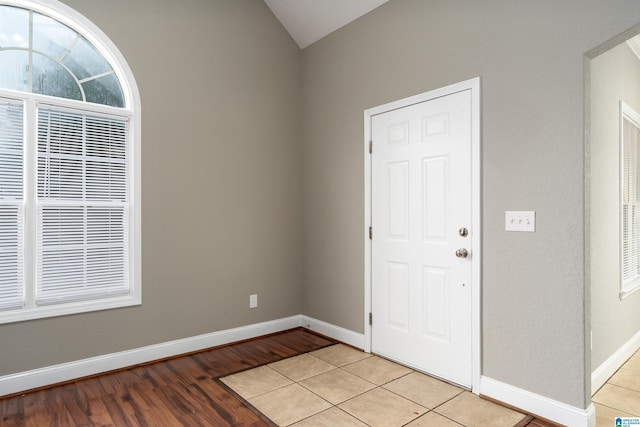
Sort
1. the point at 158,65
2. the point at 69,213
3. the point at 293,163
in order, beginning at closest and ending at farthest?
the point at 69,213
the point at 158,65
the point at 293,163

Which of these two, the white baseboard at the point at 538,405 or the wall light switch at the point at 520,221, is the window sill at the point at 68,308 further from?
the wall light switch at the point at 520,221

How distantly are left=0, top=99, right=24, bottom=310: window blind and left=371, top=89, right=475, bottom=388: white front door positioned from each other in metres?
2.62

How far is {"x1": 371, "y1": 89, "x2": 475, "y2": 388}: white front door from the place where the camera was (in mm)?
2670

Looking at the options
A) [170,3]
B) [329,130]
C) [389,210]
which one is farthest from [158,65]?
[389,210]

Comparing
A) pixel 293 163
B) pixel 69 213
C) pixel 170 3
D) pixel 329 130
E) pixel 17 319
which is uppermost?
pixel 170 3

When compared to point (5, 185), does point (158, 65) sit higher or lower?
higher

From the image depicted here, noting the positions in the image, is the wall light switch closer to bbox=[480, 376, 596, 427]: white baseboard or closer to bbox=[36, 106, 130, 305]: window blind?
bbox=[480, 376, 596, 427]: white baseboard

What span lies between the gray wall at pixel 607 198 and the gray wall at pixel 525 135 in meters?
0.59

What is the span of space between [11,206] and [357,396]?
105 inches

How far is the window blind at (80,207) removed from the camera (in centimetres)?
271

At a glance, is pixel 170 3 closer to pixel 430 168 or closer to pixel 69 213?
pixel 69 213

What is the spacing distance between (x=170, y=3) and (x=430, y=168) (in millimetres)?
2542

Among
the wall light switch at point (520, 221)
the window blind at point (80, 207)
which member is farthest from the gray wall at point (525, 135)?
the window blind at point (80, 207)

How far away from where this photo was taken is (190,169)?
3.32 m
